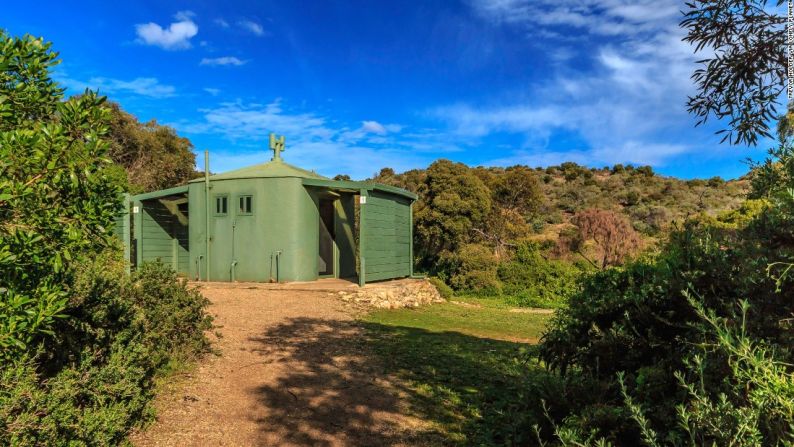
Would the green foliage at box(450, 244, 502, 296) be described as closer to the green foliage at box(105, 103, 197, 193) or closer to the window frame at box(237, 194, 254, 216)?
the window frame at box(237, 194, 254, 216)

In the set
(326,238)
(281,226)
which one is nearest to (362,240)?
(281,226)

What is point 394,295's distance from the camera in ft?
39.0

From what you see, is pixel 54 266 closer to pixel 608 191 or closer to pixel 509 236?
pixel 509 236

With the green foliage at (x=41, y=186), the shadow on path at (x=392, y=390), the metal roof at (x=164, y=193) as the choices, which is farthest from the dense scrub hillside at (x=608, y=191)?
the green foliage at (x=41, y=186)

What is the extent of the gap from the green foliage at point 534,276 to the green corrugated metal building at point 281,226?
13.3 feet

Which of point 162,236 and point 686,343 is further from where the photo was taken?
point 162,236

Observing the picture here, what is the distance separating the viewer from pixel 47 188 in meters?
2.41

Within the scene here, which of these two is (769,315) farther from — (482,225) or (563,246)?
(482,225)

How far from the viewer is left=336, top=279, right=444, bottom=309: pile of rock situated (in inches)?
440

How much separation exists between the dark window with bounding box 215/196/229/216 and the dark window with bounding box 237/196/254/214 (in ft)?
1.43

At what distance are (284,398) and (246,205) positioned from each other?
9.08 m

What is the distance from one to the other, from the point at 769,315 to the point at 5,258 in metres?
3.28

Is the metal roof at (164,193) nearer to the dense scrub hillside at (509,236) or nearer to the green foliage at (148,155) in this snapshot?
the dense scrub hillside at (509,236)

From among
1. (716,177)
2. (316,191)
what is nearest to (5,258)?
(316,191)
